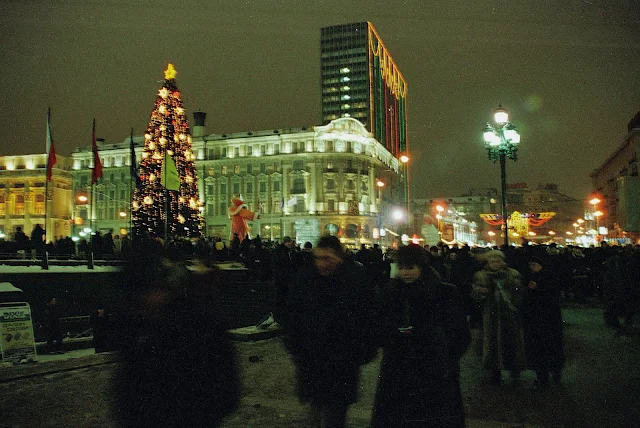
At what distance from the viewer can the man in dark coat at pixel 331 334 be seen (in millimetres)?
3908

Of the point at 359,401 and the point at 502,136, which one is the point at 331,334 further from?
the point at 502,136

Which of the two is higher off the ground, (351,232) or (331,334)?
(351,232)

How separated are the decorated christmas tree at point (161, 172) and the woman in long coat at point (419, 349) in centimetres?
3578

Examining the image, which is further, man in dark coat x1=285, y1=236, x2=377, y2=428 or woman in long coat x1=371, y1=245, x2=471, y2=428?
man in dark coat x1=285, y1=236, x2=377, y2=428

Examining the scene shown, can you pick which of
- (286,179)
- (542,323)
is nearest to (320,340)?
(542,323)

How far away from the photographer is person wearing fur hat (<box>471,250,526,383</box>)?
7.43 meters

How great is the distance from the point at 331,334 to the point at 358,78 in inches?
5191

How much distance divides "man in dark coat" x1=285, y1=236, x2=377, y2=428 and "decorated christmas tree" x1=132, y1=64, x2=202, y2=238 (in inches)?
1394

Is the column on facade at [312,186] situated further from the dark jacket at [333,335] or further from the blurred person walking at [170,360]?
the blurred person walking at [170,360]

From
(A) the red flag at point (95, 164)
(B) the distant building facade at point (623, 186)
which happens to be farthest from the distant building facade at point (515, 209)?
(A) the red flag at point (95, 164)

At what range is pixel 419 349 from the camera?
3693 millimetres

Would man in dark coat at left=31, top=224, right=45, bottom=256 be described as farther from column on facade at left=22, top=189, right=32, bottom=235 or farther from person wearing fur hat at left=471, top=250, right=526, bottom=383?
column on facade at left=22, top=189, right=32, bottom=235

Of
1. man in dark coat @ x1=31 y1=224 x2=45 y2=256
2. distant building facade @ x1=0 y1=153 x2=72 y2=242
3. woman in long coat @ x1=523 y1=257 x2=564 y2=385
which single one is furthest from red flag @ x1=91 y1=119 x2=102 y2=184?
distant building facade @ x1=0 y1=153 x2=72 y2=242

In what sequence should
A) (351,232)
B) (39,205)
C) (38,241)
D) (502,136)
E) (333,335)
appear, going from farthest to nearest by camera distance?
(39,205) → (351,232) → (38,241) → (502,136) → (333,335)
